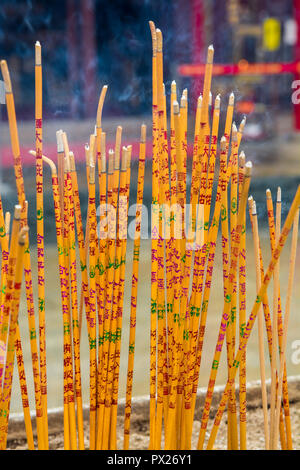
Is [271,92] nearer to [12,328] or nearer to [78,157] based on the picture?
[78,157]

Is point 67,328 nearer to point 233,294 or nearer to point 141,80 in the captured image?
point 233,294

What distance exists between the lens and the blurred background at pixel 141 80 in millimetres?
1833

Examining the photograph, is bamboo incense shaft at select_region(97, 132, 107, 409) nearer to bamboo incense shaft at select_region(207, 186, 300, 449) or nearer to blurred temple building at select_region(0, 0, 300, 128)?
bamboo incense shaft at select_region(207, 186, 300, 449)

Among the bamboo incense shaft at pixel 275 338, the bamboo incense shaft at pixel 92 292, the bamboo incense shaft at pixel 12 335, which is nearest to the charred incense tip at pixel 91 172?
the bamboo incense shaft at pixel 92 292

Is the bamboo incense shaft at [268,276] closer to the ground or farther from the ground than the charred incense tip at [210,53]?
closer to the ground

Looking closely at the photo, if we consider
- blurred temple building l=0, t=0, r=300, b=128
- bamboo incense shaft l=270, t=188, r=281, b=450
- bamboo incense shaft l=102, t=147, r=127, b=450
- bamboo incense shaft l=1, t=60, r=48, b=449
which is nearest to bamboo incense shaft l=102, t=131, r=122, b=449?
bamboo incense shaft l=102, t=147, r=127, b=450

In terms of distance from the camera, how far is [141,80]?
2369mm

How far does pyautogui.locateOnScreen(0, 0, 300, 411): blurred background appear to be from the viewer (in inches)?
72.2

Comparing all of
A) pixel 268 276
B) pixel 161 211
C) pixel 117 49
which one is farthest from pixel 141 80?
pixel 268 276

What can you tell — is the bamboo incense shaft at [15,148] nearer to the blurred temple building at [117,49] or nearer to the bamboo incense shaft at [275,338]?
the bamboo incense shaft at [275,338]

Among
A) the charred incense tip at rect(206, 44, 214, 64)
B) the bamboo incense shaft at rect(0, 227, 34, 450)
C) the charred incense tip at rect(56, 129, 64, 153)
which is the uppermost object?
the charred incense tip at rect(206, 44, 214, 64)

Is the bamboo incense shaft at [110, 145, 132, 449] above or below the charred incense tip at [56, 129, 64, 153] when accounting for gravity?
below

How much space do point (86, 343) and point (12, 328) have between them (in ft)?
3.97

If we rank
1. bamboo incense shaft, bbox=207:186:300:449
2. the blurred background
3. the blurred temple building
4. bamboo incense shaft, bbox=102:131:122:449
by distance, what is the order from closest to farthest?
bamboo incense shaft, bbox=207:186:300:449 → bamboo incense shaft, bbox=102:131:122:449 → the blurred background → the blurred temple building
